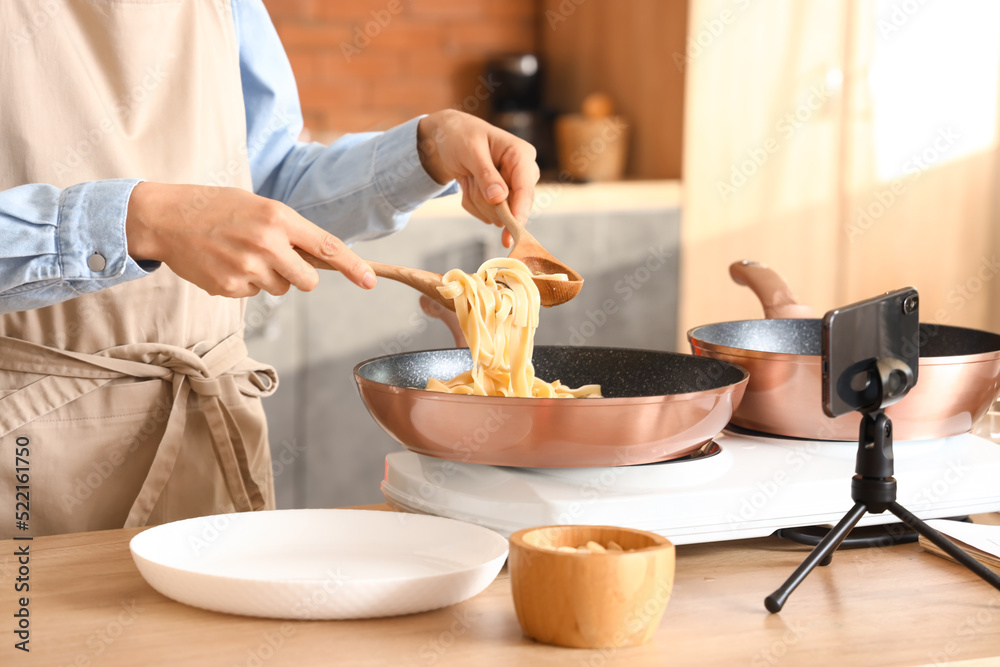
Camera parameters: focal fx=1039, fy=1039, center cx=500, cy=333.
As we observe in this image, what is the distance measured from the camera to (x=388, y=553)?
90 centimetres

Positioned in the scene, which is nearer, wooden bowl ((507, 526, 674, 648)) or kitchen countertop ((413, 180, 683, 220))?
wooden bowl ((507, 526, 674, 648))

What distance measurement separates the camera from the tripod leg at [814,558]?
820mm

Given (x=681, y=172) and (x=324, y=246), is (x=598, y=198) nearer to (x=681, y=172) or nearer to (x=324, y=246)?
(x=681, y=172)

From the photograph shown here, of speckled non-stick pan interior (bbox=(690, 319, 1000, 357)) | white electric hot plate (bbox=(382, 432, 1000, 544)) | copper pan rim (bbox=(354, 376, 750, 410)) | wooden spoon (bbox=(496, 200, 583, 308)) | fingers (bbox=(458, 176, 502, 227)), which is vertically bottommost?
white electric hot plate (bbox=(382, 432, 1000, 544))

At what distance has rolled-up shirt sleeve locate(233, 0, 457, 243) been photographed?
1.41 meters

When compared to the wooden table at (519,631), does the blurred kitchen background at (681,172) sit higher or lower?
higher

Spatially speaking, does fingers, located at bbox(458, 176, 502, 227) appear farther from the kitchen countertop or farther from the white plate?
the kitchen countertop

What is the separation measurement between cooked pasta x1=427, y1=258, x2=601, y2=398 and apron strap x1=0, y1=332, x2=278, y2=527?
31cm

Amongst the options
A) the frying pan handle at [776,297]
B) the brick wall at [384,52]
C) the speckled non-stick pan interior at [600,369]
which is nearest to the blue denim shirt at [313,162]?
the speckled non-stick pan interior at [600,369]

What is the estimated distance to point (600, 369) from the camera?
1.19 meters

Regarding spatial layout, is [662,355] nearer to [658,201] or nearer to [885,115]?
[658,201]

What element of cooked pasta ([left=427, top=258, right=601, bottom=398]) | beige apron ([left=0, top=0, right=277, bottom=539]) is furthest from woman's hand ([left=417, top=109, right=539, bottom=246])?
beige apron ([left=0, top=0, right=277, bottom=539])

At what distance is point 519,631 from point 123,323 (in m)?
0.68

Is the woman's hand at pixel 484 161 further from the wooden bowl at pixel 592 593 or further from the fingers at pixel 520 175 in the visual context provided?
the wooden bowl at pixel 592 593
